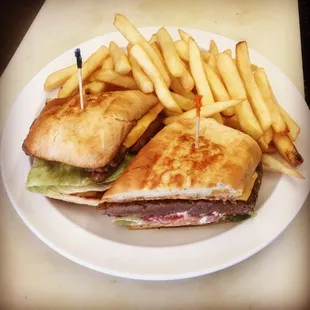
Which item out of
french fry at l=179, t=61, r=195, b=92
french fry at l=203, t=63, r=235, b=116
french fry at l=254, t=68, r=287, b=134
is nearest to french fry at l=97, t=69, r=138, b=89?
french fry at l=179, t=61, r=195, b=92

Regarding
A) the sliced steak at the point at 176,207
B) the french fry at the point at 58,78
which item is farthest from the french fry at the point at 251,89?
the french fry at the point at 58,78

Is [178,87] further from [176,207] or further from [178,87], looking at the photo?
[176,207]

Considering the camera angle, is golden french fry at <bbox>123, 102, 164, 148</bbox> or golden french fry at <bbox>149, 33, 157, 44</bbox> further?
golden french fry at <bbox>149, 33, 157, 44</bbox>

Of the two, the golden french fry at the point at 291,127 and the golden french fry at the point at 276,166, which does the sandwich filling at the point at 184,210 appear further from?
the golden french fry at the point at 291,127

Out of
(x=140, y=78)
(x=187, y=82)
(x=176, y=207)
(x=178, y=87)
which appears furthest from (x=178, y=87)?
(x=176, y=207)

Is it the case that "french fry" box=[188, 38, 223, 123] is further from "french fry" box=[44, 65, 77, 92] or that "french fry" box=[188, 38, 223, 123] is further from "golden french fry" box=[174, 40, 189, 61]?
"french fry" box=[44, 65, 77, 92]

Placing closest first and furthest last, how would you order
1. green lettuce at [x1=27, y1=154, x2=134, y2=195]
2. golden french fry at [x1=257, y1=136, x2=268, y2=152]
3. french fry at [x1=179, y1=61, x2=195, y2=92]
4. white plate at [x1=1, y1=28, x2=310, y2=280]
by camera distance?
1. white plate at [x1=1, y1=28, x2=310, y2=280]
2. green lettuce at [x1=27, y1=154, x2=134, y2=195]
3. golden french fry at [x1=257, y1=136, x2=268, y2=152]
4. french fry at [x1=179, y1=61, x2=195, y2=92]

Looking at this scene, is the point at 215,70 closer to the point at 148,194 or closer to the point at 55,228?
the point at 148,194

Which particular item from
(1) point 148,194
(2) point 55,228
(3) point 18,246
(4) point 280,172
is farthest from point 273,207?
(3) point 18,246
